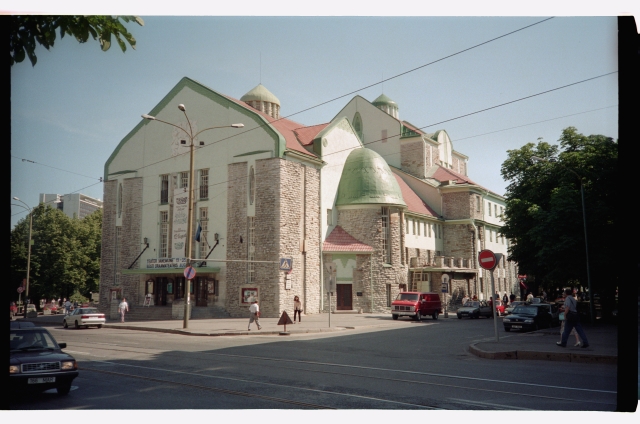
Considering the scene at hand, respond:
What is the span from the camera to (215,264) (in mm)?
38281

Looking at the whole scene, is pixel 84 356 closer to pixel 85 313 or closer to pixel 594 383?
pixel 594 383

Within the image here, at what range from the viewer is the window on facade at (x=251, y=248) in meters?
36.6

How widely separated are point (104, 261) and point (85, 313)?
15197 mm

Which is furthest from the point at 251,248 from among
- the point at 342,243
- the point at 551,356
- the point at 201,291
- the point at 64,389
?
the point at 64,389

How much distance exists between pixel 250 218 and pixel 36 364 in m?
28.5

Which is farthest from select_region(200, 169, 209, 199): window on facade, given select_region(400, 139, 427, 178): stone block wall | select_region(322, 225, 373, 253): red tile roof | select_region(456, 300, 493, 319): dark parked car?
select_region(400, 139, 427, 178): stone block wall

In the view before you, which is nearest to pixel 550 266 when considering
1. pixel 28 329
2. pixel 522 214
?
pixel 522 214

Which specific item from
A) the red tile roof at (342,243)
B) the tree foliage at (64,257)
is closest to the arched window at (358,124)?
the red tile roof at (342,243)

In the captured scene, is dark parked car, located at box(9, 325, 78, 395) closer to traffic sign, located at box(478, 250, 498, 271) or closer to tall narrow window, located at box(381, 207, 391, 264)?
traffic sign, located at box(478, 250, 498, 271)

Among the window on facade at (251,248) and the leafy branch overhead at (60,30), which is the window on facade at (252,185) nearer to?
the window on facade at (251,248)

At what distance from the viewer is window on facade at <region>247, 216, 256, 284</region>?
3659 cm

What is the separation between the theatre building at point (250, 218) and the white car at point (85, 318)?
229 inches

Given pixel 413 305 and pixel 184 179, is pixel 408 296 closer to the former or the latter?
pixel 413 305

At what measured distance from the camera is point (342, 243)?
41.2m
